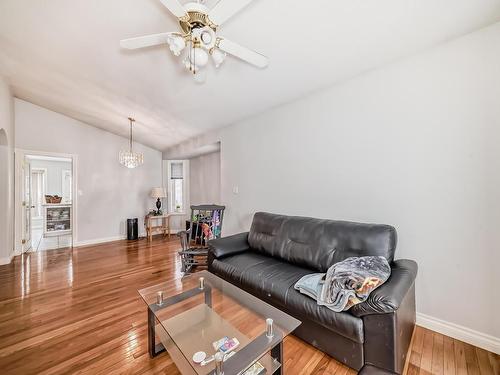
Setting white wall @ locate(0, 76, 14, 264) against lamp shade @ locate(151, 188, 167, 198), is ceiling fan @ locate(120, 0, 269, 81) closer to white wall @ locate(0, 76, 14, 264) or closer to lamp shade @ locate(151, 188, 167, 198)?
white wall @ locate(0, 76, 14, 264)

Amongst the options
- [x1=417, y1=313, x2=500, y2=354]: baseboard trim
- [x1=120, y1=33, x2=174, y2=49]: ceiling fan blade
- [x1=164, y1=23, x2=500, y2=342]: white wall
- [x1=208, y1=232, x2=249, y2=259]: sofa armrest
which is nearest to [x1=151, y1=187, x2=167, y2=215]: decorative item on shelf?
[x1=208, y1=232, x2=249, y2=259]: sofa armrest

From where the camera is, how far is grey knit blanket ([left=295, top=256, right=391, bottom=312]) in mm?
1324

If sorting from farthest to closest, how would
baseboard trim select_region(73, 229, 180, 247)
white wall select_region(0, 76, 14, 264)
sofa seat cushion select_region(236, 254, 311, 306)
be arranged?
1. baseboard trim select_region(73, 229, 180, 247)
2. white wall select_region(0, 76, 14, 264)
3. sofa seat cushion select_region(236, 254, 311, 306)

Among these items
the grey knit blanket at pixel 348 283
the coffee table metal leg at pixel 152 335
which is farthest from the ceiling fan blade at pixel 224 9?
the coffee table metal leg at pixel 152 335

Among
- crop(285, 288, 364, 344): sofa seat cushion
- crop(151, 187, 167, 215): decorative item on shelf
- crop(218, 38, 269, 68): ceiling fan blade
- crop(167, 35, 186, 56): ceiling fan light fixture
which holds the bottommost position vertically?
crop(285, 288, 364, 344): sofa seat cushion

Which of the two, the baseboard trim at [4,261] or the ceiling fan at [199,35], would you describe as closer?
the ceiling fan at [199,35]

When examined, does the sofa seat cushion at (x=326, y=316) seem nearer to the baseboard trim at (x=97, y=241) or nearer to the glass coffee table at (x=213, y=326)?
the glass coffee table at (x=213, y=326)

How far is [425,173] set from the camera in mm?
1804

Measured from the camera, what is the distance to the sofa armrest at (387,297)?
1.21 metres

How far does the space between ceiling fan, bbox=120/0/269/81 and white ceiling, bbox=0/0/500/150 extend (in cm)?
34

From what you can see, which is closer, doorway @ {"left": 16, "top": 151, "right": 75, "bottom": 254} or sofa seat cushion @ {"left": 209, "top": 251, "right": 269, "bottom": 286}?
sofa seat cushion @ {"left": 209, "top": 251, "right": 269, "bottom": 286}

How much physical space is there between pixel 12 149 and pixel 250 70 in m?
4.66

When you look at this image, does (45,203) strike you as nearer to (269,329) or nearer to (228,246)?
(228,246)

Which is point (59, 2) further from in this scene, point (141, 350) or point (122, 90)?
point (141, 350)
